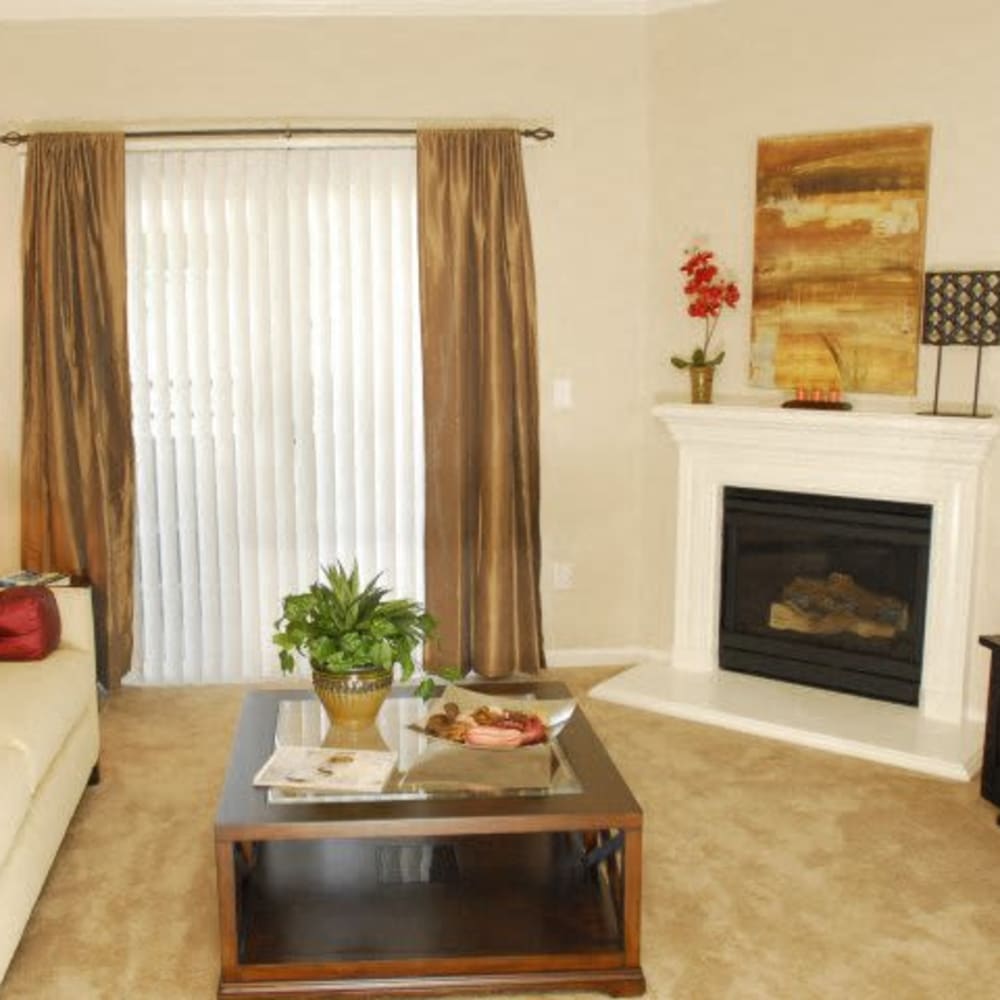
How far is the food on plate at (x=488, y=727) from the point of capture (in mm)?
2904

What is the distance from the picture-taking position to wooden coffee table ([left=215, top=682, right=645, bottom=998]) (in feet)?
8.30

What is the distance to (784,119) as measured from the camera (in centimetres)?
444

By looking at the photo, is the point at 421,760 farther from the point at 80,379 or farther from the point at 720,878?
the point at 80,379

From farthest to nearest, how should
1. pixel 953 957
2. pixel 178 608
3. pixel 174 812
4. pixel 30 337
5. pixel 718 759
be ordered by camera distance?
pixel 178 608 → pixel 30 337 → pixel 718 759 → pixel 174 812 → pixel 953 957

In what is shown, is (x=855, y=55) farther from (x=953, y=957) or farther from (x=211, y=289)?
(x=953, y=957)

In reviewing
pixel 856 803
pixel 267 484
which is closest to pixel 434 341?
pixel 267 484

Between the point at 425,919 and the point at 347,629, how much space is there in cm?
74

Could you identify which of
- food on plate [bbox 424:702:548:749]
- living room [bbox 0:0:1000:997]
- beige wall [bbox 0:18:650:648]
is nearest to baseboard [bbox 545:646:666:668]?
living room [bbox 0:0:1000:997]

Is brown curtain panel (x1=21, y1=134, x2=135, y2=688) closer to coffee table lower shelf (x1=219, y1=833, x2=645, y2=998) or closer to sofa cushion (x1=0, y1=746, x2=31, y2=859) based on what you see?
sofa cushion (x1=0, y1=746, x2=31, y2=859)

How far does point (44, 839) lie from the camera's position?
9.66ft

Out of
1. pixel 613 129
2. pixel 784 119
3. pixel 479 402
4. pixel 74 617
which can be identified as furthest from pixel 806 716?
pixel 74 617

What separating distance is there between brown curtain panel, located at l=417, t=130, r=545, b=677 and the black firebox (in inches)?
32.8

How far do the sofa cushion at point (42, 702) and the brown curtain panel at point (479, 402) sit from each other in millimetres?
1628

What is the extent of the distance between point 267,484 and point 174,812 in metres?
1.58
